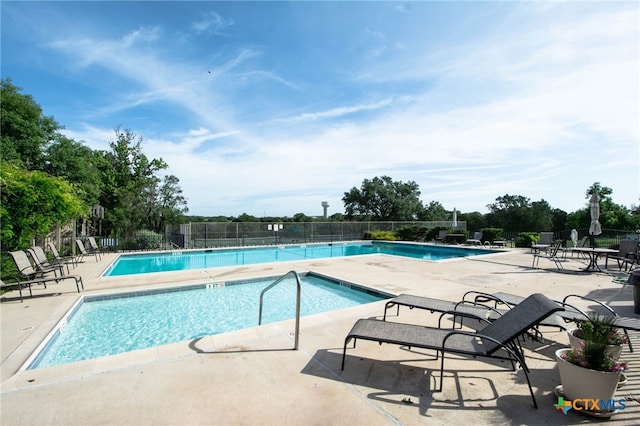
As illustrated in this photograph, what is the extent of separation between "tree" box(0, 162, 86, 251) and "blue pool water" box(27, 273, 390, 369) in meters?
3.11

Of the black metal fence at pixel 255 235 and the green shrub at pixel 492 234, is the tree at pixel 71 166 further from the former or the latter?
the green shrub at pixel 492 234

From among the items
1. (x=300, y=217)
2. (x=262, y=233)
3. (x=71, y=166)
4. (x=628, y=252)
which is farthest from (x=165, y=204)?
(x=628, y=252)

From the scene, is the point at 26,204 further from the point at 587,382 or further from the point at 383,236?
the point at 383,236

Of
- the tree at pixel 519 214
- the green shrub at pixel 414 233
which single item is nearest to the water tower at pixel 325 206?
the green shrub at pixel 414 233

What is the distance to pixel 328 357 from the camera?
300cm

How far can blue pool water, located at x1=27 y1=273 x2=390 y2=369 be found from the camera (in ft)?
14.0

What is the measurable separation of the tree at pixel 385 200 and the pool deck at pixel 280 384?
32.0 m

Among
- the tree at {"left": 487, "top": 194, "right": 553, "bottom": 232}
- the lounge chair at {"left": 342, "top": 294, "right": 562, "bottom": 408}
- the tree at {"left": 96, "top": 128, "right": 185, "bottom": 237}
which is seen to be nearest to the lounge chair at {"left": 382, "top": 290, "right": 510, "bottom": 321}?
the lounge chair at {"left": 342, "top": 294, "right": 562, "bottom": 408}

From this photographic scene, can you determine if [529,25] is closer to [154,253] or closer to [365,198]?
[154,253]

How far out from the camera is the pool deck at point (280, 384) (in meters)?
2.06

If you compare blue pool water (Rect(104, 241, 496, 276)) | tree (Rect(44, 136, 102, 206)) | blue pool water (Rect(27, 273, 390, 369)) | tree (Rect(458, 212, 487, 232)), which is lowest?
blue pool water (Rect(27, 273, 390, 369))

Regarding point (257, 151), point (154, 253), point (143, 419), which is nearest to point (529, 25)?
point (143, 419)

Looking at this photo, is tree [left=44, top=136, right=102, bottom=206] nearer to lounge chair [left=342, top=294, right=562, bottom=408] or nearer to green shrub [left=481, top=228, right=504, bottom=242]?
lounge chair [left=342, top=294, right=562, bottom=408]

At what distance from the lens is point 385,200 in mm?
35562
